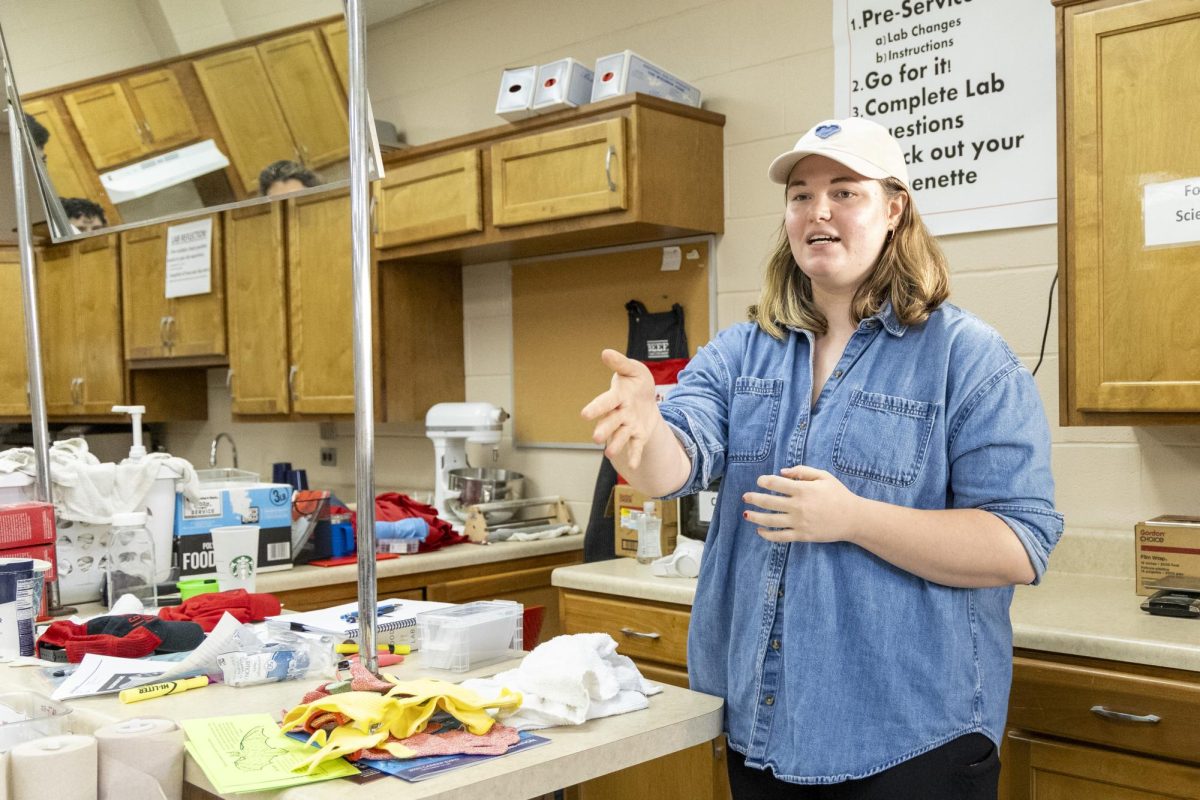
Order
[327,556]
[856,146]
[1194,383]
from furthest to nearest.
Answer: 1. [327,556]
2. [1194,383]
3. [856,146]

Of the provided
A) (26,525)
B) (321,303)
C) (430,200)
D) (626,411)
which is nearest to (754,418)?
(626,411)

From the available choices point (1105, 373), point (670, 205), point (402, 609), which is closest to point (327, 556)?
point (402, 609)

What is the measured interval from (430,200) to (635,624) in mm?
1653

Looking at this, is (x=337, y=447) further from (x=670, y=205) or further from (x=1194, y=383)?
(x=1194, y=383)

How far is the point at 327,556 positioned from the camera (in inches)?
116

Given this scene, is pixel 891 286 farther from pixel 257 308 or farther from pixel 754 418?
pixel 257 308

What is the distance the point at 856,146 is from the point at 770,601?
644 millimetres

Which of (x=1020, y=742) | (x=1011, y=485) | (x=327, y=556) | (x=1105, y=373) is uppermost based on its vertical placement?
(x=1105, y=373)

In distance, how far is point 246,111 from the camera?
1.67 meters

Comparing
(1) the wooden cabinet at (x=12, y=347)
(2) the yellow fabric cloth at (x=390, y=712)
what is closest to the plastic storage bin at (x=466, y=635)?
(2) the yellow fabric cloth at (x=390, y=712)

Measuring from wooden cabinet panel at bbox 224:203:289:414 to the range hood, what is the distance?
2.21 metres

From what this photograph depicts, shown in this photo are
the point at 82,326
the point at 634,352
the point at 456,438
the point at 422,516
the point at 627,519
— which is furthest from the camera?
the point at 82,326

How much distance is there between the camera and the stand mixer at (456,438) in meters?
3.55

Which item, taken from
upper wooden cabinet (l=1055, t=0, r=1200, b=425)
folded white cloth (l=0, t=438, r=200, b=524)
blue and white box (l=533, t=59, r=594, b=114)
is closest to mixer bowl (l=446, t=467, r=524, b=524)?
blue and white box (l=533, t=59, r=594, b=114)
